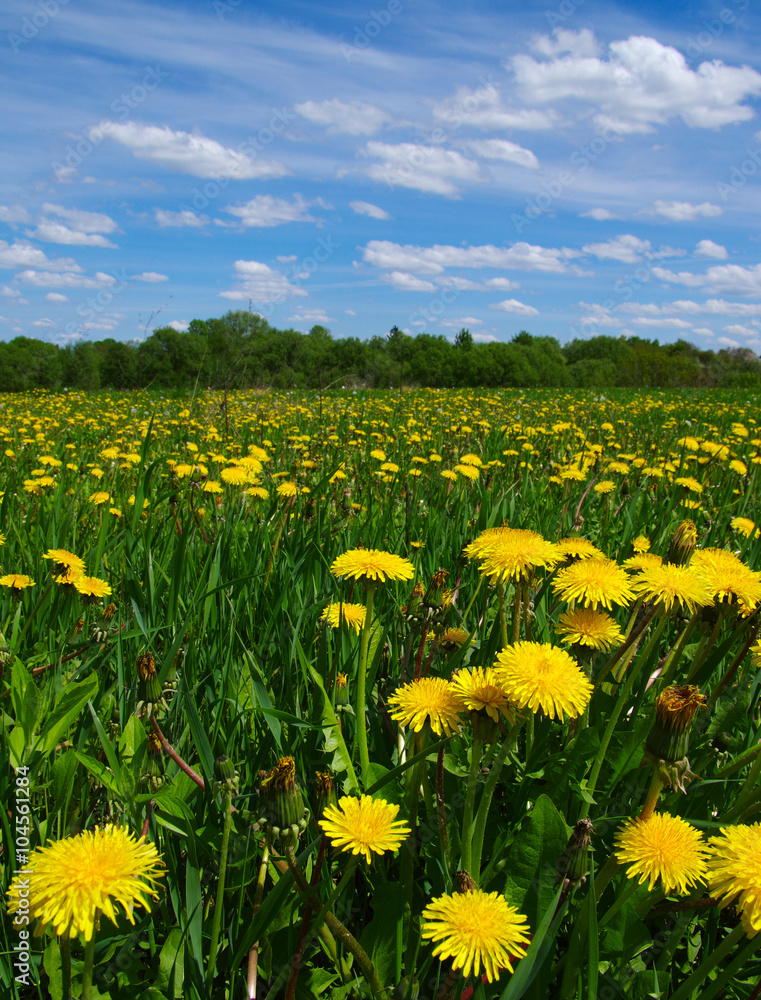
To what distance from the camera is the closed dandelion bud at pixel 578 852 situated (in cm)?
81

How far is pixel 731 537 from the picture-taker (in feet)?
9.47

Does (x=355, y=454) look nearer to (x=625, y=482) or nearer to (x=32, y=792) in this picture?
(x=625, y=482)

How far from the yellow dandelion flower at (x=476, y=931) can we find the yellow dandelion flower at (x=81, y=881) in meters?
0.35

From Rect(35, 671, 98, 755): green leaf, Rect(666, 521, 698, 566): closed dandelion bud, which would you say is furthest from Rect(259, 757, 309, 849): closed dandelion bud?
Rect(666, 521, 698, 566): closed dandelion bud

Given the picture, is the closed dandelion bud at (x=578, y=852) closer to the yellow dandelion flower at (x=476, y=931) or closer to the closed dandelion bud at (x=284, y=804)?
the yellow dandelion flower at (x=476, y=931)

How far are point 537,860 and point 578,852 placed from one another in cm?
17

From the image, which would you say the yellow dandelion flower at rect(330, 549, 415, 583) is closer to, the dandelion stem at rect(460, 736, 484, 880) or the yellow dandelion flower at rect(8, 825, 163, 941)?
the dandelion stem at rect(460, 736, 484, 880)

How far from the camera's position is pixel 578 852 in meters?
0.83

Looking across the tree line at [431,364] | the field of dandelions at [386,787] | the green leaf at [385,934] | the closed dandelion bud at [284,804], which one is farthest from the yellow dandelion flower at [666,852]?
the tree line at [431,364]

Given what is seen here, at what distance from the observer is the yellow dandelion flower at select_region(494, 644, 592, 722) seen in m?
0.83

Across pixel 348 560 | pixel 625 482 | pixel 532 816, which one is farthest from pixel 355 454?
pixel 532 816

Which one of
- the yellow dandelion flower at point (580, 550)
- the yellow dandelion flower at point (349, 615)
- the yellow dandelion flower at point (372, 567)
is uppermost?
the yellow dandelion flower at point (580, 550)

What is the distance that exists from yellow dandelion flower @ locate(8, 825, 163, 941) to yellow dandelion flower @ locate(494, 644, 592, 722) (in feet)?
1.68

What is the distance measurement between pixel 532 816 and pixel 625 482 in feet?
8.03
